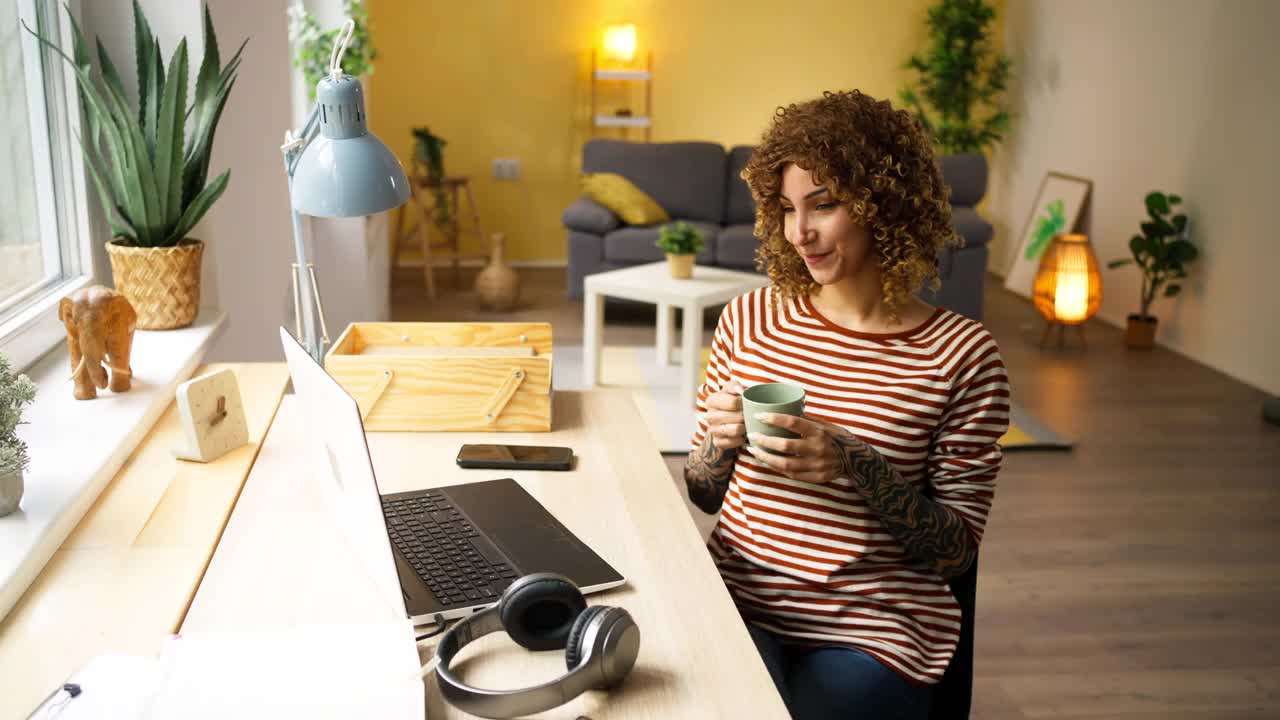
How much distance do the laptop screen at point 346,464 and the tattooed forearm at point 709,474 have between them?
55 centimetres

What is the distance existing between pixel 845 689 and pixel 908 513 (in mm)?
243

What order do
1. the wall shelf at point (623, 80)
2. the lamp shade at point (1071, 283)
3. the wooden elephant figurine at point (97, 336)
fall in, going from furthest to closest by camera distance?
1. the wall shelf at point (623, 80)
2. the lamp shade at point (1071, 283)
3. the wooden elephant figurine at point (97, 336)

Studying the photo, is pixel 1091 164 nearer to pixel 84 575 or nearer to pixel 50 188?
pixel 50 188

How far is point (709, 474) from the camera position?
1656 mm

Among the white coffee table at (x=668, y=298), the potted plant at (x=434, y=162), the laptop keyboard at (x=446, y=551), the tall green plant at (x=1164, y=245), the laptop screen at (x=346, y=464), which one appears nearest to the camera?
the laptop screen at (x=346, y=464)

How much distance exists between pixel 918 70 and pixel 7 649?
282 inches

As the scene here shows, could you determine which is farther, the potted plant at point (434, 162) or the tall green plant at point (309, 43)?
the potted plant at point (434, 162)

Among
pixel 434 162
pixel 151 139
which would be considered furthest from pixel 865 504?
pixel 434 162

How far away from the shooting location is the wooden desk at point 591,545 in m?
1.11

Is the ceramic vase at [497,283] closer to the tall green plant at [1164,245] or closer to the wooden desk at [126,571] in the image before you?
the tall green plant at [1164,245]

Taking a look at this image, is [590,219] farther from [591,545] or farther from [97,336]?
[591,545]

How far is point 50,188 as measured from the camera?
7.70 feet

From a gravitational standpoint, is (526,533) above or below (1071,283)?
above

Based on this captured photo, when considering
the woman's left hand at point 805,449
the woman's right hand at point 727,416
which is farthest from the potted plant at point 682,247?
the woman's left hand at point 805,449
